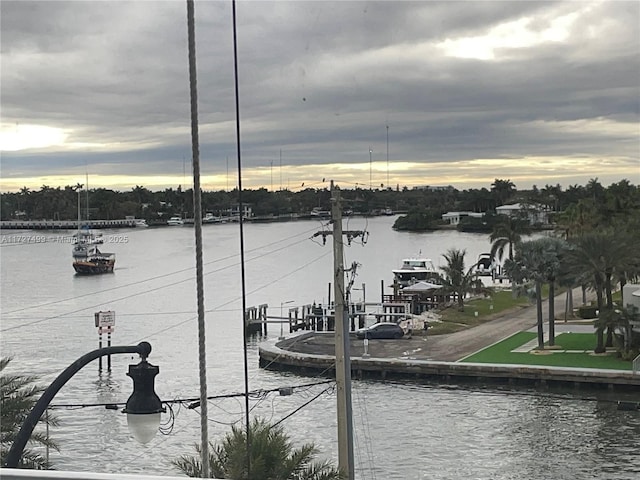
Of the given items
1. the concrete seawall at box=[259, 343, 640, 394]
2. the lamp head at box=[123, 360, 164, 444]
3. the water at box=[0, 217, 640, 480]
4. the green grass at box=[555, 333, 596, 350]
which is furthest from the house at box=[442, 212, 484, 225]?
the lamp head at box=[123, 360, 164, 444]

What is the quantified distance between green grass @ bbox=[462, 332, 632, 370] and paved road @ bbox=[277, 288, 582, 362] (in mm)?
420

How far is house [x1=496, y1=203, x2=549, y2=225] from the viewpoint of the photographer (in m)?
31.0

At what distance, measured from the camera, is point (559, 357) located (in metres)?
15.7

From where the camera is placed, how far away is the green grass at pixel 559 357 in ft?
49.6

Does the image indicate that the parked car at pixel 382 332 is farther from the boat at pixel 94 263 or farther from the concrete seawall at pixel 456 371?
the boat at pixel 94 263

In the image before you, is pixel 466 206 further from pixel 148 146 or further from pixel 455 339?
pixel 455 339

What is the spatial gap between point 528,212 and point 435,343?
45.7 ft

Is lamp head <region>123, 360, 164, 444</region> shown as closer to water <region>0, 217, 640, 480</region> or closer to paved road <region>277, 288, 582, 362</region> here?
water <region>0, 217, 640, 480</region>

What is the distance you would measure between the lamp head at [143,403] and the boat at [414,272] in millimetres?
25933

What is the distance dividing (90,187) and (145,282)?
13.4 m

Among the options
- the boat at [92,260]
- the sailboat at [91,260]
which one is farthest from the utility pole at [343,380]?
the boat at [92,260]

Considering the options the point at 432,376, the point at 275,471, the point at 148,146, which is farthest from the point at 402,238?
the point at 275,471

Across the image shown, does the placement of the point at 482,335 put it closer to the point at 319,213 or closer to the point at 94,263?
the point at 319,213

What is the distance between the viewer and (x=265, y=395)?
15.2 m
